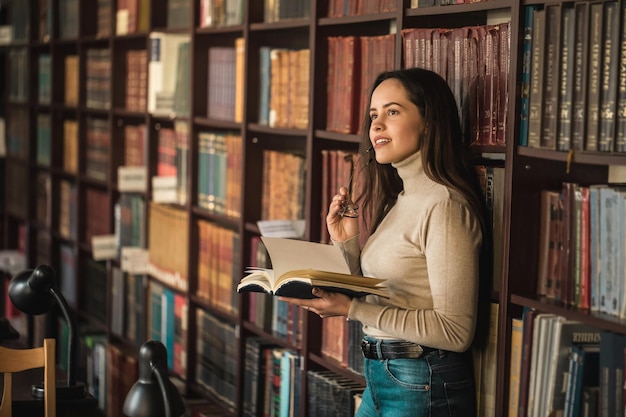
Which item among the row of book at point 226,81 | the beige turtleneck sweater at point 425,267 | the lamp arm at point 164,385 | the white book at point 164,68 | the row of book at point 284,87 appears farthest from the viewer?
the white book at point 164,68

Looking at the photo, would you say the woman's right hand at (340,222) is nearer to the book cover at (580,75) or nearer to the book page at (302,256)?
the book page at (302,256)

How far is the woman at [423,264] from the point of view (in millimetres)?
2305

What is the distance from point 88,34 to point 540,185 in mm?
3585

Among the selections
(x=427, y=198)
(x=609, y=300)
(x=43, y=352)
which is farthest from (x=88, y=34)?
(x=609, y=300)

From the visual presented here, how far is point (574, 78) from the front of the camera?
7.08 ft

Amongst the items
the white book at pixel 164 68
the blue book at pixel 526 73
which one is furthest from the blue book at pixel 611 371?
the white book at pixel 164 68

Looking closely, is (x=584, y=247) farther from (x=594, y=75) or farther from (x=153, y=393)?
(x=153, y=393)

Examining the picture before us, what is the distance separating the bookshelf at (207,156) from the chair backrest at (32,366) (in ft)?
1.60

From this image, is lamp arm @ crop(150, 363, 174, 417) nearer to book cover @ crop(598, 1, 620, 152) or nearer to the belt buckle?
the belt buckle

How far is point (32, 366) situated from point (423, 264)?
117 centimetres

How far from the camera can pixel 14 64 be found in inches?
250

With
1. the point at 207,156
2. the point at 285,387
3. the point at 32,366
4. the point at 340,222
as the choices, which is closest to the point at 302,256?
the point at 340,222

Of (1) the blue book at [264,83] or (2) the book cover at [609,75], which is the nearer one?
(2) the book cover at [609,75]

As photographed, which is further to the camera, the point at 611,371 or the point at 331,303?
the point at 331,303
